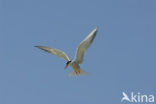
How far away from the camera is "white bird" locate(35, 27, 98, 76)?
Answer: 20.3m

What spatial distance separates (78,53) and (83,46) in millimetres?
551

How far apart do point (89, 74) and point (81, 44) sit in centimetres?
208

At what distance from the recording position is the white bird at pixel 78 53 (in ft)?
66.5

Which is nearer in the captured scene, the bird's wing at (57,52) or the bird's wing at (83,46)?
the bird's wing at (83,46)

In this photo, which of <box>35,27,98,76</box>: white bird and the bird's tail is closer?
<box>35,27,98,76</box>: white bird

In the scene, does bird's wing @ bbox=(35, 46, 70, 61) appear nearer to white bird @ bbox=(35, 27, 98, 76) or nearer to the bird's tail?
white bird @ bbox=(35, 27, 98, 76)

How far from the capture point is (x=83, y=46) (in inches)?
811

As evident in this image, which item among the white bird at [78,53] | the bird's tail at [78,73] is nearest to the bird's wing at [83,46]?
the white bird at [78,53]

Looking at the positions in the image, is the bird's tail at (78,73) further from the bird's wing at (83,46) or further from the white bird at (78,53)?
the bird's wing at (83,46)

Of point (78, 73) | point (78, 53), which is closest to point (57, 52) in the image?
point (78, 53)

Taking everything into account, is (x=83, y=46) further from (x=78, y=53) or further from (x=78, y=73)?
(x=78, y=73)

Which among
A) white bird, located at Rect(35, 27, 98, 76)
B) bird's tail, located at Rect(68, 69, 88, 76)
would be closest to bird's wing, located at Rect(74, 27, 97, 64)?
white bird, located at Rect(35, 27, 98, 76)

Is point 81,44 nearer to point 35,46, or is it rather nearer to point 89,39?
point 89,39

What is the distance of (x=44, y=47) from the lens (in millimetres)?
21875
